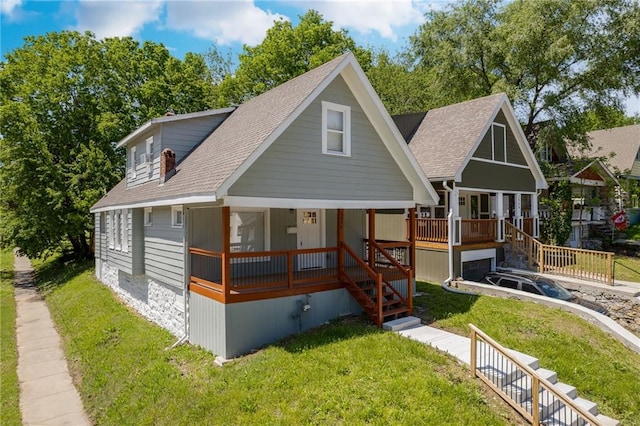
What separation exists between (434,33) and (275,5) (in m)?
18.2

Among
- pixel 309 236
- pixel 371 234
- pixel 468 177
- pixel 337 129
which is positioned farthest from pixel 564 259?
pixel 337 129

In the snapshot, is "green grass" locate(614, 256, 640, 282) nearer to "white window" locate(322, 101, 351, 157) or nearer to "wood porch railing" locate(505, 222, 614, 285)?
"wood porch railing" locate(505, 222, 614, 285)

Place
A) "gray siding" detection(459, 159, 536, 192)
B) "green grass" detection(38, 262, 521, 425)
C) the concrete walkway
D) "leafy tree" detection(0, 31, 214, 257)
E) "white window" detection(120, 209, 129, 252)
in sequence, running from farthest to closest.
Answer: "leafy tree" detection(0, 31, 214, 257), "gray siding" detection(459, 159, 536, 192), "white window" detection(120, 209, 129, 252), the concrete walkway, "green grass" detection(38, 262, 521, 425)

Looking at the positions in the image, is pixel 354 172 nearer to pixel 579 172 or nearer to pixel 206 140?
pixel 206 140

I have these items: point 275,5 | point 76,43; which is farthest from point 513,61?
point 76,43

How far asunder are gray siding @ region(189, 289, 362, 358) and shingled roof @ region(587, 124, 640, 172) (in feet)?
95.8

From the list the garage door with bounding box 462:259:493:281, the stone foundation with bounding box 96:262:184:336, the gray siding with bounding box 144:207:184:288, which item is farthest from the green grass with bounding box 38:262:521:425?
the garage door with bounding box 462:259:493:281

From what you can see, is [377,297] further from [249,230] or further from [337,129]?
[337,129]

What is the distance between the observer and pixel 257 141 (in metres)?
9.11

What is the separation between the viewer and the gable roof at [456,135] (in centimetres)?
1619

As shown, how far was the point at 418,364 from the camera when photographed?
299 inches

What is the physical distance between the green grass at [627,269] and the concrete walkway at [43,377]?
2062cm

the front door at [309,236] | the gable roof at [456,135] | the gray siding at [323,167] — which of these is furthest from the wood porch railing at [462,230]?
the front door at [309,236]

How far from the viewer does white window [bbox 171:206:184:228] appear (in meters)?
11.2
